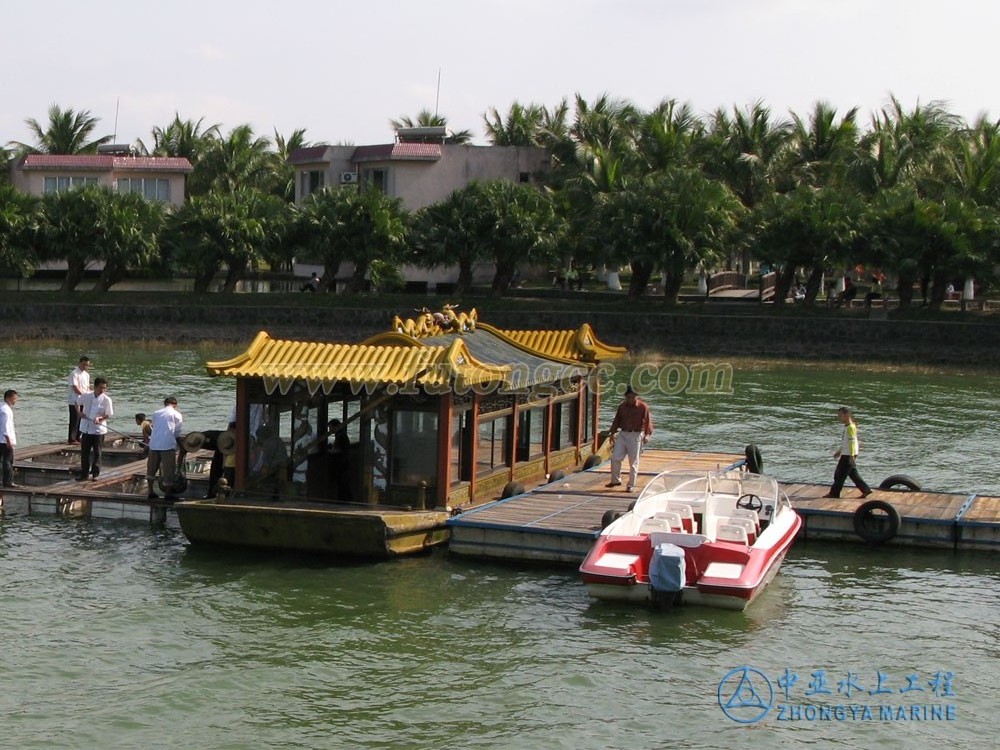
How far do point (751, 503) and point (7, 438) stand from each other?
10575 millimetres

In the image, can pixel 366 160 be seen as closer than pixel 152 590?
No

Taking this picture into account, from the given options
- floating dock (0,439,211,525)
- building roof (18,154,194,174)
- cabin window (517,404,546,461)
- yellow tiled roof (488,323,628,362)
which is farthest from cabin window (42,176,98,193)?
cabin window (517,404,546,461)

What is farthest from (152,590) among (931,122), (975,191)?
(931,122)

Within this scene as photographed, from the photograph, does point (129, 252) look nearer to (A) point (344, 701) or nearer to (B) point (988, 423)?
(B) point (988, 423)

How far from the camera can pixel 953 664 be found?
14.3 metres

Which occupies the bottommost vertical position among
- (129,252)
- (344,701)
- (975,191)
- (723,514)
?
(344,701)

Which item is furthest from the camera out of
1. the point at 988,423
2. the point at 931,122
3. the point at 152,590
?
the point at 931,122

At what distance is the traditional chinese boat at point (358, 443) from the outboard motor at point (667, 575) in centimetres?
349

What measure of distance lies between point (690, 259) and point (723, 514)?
112ft

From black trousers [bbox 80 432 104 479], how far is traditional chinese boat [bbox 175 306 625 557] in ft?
10.9

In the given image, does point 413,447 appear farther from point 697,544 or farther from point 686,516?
point 697,544

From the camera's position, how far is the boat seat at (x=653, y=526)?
16578 mm

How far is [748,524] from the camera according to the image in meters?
16.9

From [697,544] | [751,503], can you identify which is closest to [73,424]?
[751,503]
